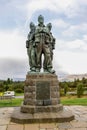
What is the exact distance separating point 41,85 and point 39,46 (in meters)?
1.65

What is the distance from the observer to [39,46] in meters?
11.0

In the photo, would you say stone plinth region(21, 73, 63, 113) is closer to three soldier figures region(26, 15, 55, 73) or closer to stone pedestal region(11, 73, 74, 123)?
stone pedestal region(11, 73, 74, 123)

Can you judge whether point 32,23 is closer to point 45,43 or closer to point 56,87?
point 45,43

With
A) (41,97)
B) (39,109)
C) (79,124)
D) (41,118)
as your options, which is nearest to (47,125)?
(41,118)

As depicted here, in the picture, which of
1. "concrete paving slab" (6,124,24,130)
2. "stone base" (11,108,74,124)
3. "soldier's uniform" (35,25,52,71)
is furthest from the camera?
"soldier's uniform" (35,25,52,71)

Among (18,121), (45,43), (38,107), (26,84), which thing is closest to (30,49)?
(45,43)

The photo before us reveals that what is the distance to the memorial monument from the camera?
952 cm

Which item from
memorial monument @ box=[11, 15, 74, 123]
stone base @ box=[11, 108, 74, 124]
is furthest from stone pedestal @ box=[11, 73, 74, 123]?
stone base @ box=[11, 108, 74, 124]

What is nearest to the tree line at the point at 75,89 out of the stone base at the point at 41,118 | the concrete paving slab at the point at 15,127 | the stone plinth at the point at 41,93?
the stone plinth at the point at 41,93

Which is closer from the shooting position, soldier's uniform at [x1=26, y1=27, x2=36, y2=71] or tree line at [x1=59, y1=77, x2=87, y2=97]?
soldier's uniform at [x1=26, y1=27, x2=36, y2=71]

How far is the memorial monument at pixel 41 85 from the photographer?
31.2 feet

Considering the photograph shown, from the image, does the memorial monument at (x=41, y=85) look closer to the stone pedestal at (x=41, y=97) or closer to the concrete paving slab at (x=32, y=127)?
the stone pedestal at (x=41, y=97)

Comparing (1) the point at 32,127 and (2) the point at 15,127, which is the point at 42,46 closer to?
(1) the point at 32,127

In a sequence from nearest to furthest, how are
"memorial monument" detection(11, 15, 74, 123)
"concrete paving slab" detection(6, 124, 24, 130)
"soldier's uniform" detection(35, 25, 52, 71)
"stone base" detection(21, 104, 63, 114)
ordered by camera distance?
"concrete paving slab" detection(6, 124, 24, 130), "memorial monument" detection(11, 15, 74, 123), "stone base" detection(21, 104, 63, 114), "soldier's uniform" detection(35, 25, 52, 71)
